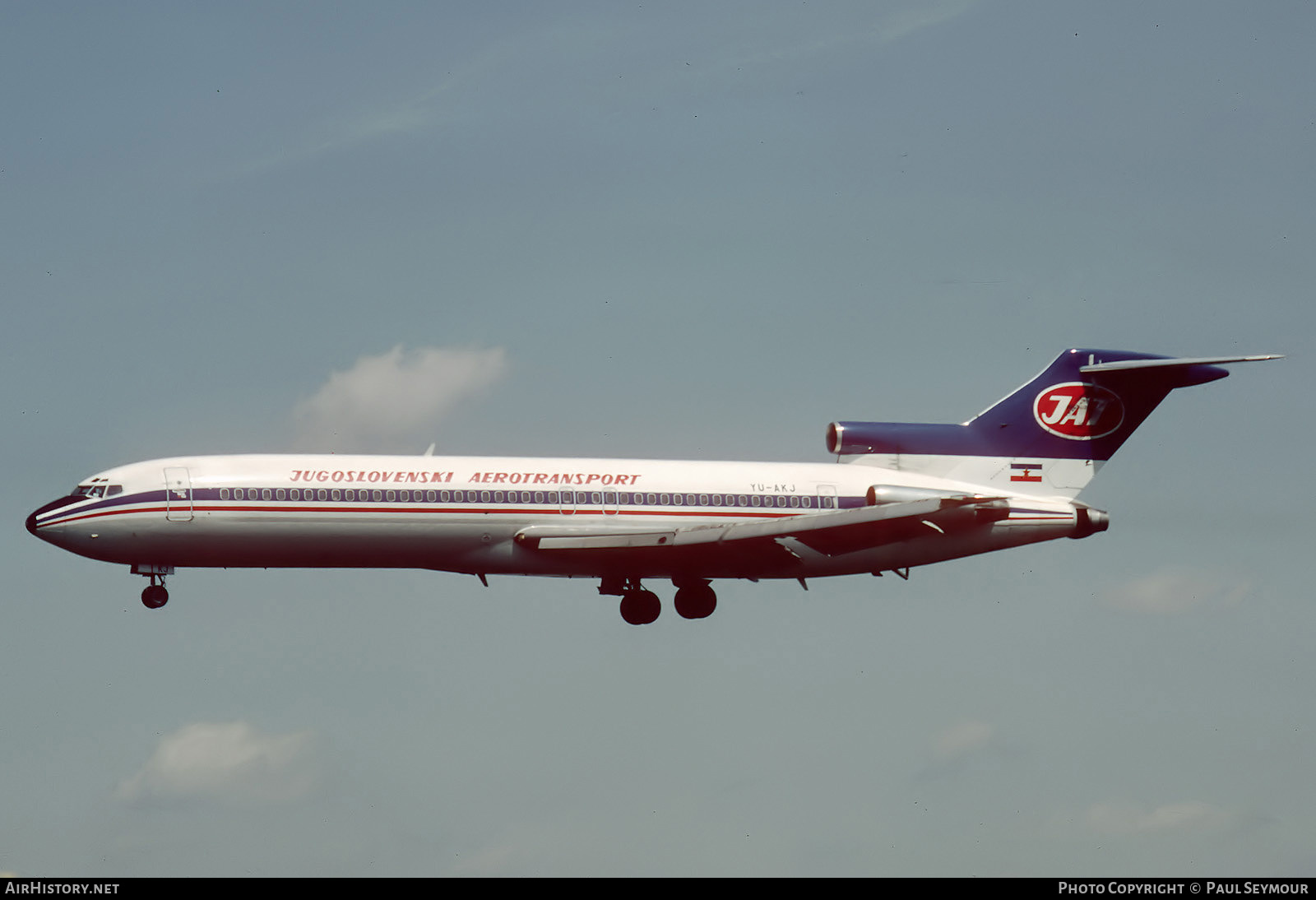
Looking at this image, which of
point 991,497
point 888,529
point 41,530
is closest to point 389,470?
point 41,530

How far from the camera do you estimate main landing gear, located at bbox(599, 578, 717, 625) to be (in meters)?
51.8

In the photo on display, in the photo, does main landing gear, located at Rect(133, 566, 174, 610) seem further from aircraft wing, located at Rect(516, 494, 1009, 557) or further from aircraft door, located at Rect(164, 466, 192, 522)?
aircraft wing, located at Rect(516, 494, 1009, 557)

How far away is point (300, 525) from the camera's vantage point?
46.6 m

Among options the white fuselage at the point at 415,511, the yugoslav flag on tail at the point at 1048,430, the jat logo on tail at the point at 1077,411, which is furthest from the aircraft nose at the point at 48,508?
the jat logo on tail at the point at 1077,411

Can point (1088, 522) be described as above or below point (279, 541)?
above

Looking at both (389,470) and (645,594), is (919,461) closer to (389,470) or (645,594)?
(645,594)

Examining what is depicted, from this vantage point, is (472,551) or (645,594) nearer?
(472,551)

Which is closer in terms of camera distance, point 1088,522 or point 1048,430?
point 1088,522

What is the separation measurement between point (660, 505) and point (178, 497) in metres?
14.2

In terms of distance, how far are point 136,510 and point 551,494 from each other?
11956 mm

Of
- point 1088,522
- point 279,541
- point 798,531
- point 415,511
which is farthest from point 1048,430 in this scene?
point 279,541

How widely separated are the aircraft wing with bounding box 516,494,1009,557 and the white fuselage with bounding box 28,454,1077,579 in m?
0.30

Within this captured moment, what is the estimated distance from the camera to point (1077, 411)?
178ft

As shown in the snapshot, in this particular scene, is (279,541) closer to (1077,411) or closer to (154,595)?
(154,595)
